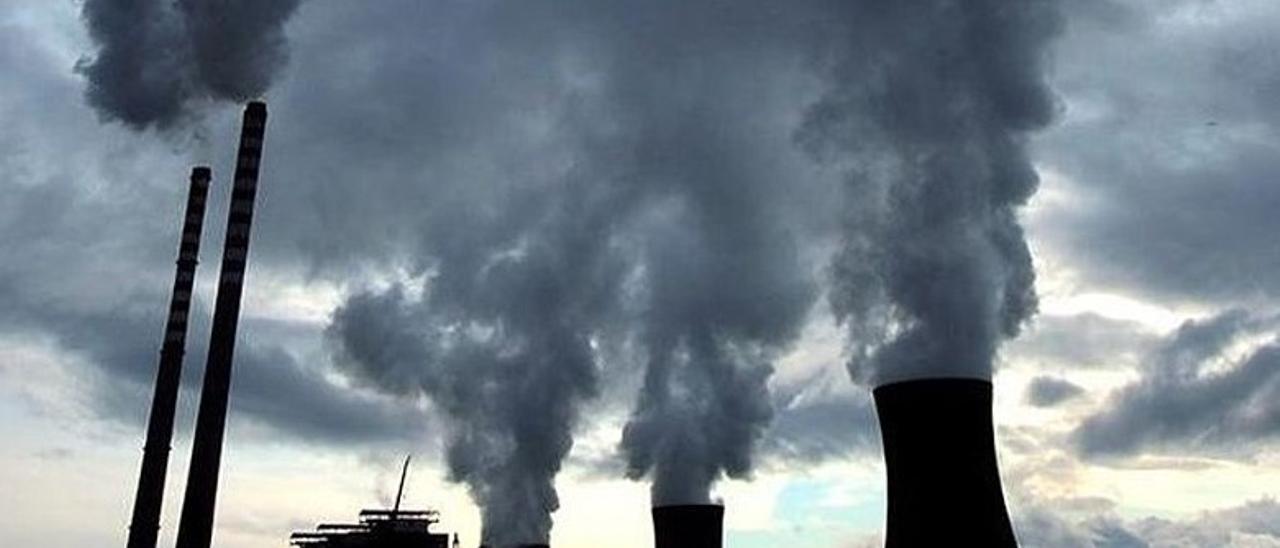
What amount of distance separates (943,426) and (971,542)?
1635 millimetres

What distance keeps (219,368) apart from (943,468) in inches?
602

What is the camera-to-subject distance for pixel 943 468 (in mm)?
19641

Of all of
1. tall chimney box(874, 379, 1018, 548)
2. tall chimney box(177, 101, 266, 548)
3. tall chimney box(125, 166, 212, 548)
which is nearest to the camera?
tall chimney box(874, 379, 1018, 548)

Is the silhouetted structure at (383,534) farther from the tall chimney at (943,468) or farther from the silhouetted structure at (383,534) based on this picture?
the tall chimney at (943,468)

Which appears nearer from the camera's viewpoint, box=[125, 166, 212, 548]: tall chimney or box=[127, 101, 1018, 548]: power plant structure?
box=[127, 101, 1018, 548]: power plant structure

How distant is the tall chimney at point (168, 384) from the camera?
3117 centimetres

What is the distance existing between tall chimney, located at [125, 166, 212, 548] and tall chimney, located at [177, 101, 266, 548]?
3624 millimetres

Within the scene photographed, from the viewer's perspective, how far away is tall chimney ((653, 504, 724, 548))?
3222 centimetres

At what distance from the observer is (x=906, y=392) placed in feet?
66.7

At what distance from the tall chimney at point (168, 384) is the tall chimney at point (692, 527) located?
1136 centimetres

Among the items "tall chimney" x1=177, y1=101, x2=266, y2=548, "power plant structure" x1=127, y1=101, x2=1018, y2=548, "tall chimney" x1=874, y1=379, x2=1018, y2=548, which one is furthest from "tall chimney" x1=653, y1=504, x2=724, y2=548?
"tall chimney" x1=874, y1=379, x2=1018, y2=548

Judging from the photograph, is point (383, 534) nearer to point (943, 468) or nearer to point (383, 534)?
point (383, 534)

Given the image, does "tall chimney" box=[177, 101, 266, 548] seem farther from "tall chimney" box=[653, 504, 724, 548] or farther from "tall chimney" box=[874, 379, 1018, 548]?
"tall chimney" box=[874, 379, 1018, 548]

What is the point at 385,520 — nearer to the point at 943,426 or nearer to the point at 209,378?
the point at 209,378
